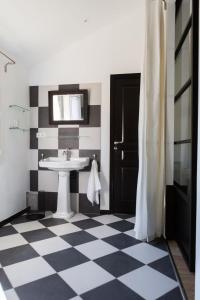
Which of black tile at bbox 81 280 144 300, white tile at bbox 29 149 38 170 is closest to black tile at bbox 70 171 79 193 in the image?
white tile at bbox 29 149 38 170

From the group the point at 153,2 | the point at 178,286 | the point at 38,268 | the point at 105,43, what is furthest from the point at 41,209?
the point at 153,2

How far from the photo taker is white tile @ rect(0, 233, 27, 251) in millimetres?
2248

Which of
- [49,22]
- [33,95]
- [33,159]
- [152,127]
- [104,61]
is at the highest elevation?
[49,22]

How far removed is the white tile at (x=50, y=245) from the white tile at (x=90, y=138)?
134 centimetres

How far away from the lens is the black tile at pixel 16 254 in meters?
1.94

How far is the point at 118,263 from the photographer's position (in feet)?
6.26

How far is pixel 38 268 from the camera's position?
1.82 metres

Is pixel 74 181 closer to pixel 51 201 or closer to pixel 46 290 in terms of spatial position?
pixel 51 201

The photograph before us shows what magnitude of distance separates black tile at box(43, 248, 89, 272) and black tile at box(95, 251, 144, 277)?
0.52 ft

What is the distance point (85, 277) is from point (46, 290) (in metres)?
0.29

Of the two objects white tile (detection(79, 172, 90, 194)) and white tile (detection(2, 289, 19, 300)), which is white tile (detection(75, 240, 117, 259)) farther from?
white tile (detection(79, 172, 90, 194))

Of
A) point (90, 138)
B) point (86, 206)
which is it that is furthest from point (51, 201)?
point (90, 138)

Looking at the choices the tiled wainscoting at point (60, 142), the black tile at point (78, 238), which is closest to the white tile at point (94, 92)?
the tiled wainscoting at point (60, 142)

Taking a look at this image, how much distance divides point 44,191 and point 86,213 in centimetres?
70
